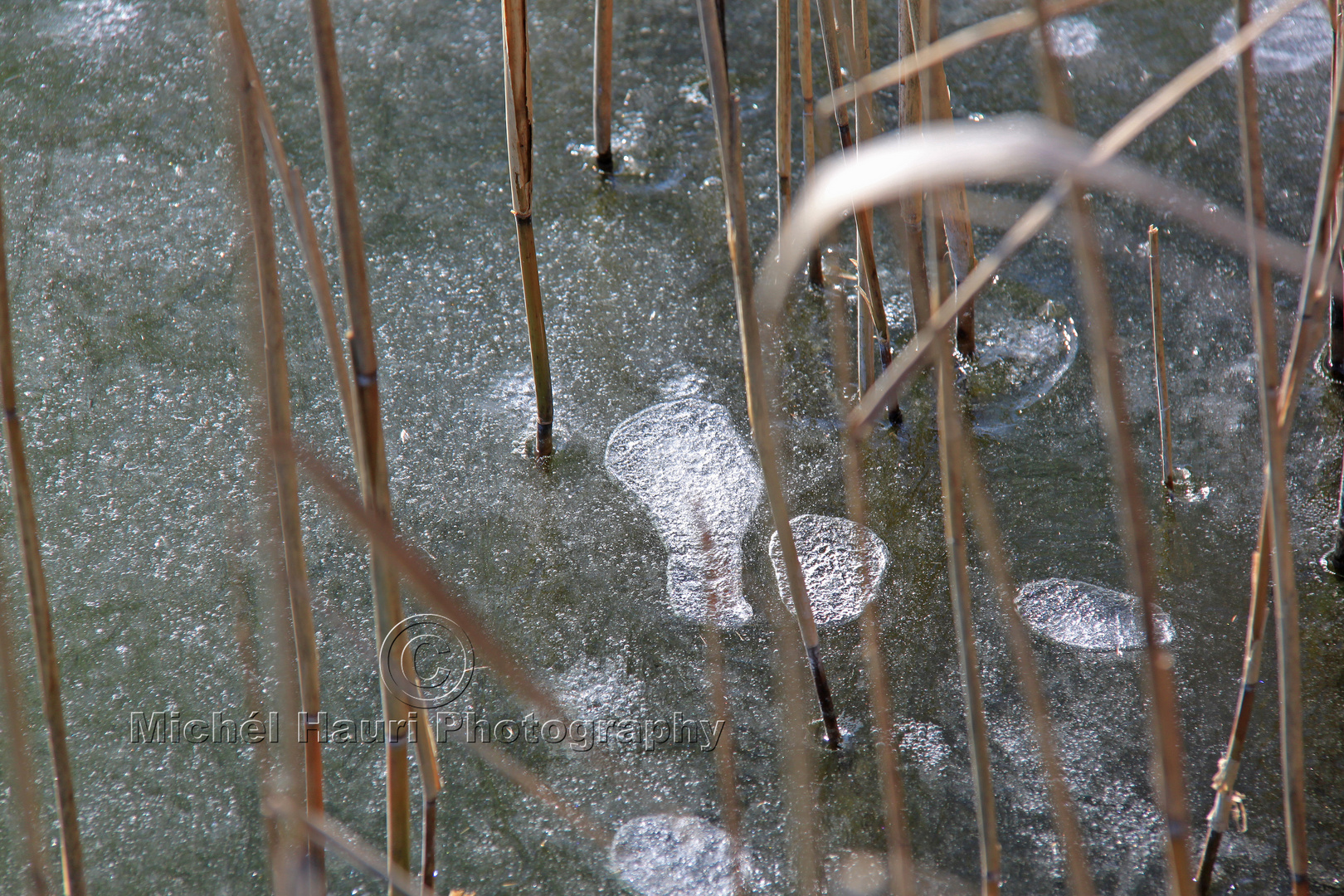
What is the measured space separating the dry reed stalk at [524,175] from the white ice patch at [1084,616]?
60cm

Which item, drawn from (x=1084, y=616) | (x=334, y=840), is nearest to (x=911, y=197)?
(x=1084, y=616)

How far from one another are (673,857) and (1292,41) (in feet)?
5.83

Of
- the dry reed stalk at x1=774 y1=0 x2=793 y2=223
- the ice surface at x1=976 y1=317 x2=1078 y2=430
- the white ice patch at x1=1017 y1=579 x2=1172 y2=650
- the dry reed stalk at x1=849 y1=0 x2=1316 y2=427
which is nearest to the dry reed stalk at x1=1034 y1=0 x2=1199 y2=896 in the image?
the dry reed stalk at x1=849 y1=0 x2=1316 y2=427

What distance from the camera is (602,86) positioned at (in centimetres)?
157

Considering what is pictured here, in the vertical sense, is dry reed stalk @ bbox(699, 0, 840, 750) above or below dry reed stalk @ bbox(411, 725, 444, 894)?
above

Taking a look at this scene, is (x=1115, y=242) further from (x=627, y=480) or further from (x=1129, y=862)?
(x=1129, y=862)

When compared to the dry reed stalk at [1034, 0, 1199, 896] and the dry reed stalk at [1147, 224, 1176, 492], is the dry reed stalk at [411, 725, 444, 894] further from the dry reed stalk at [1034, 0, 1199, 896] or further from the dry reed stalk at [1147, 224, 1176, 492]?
the dry reed stalk at [1147, 224, 1176, 492]

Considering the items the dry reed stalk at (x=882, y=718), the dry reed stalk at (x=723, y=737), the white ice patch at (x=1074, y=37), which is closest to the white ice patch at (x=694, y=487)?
the dry reed stalk at (x=723, y=737)

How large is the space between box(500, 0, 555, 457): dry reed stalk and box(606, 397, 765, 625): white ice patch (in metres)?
0.11

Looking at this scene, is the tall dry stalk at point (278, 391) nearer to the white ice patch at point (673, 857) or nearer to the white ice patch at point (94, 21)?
the white ice patch at point (673, 857)

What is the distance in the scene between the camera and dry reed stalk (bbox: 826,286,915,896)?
696 mm

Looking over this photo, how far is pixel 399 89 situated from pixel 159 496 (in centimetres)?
87

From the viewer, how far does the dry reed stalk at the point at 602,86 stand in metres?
1.53

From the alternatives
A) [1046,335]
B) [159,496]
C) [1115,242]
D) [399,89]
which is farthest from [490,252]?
[1115,242]
